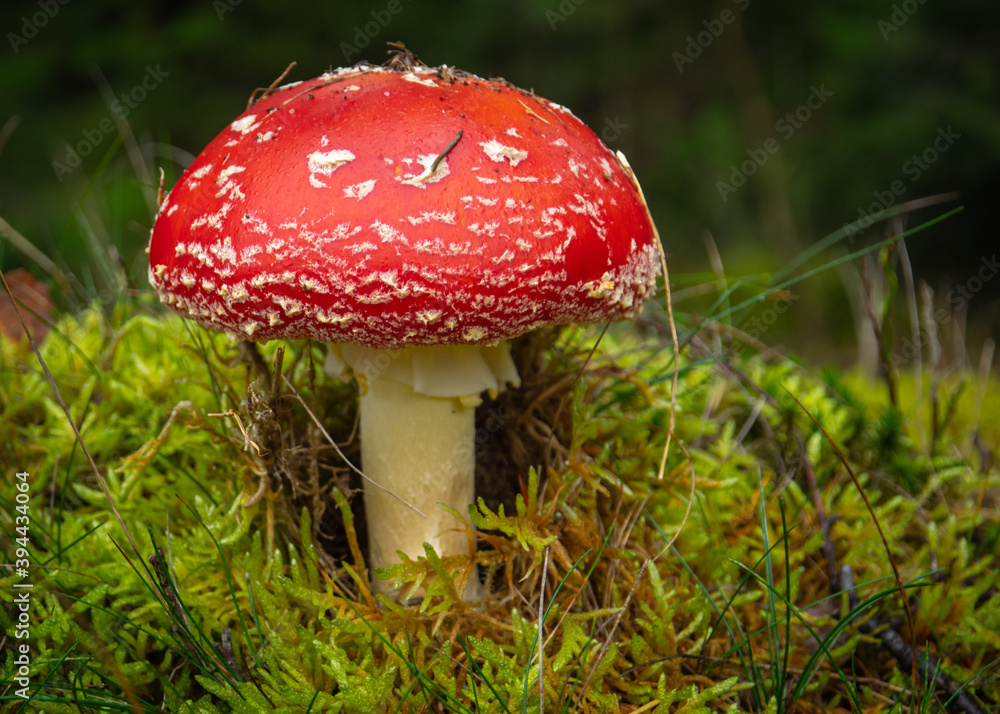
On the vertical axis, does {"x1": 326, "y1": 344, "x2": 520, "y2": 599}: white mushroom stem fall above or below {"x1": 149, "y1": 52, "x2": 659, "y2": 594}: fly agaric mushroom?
below

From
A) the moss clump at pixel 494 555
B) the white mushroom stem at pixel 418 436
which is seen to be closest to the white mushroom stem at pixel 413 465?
the white mushroom stem at pixel 418 436

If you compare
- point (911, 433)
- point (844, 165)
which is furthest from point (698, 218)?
point (911, 433)

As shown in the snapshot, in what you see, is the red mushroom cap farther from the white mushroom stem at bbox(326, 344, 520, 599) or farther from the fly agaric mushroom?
the white mushroom stem at bbox(326, 344, 520, 599)

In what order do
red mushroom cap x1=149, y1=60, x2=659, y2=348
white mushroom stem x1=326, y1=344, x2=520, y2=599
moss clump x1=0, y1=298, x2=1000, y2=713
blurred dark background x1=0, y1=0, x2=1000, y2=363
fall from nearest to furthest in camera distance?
red mushroom cap x1=149, y1=60, x2=659, y2=348, moss clump x1=0, y1=298, x2=1000, y2=713, white mushroom stem x1=326, y1=344, x2=520, y2=599, blurred dark background x1=0, y1=0, x2=1000, y2=363

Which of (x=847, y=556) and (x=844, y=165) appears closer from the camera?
(x=847, y=556)

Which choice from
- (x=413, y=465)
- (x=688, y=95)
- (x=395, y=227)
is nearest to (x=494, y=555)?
(x=413, y=465)

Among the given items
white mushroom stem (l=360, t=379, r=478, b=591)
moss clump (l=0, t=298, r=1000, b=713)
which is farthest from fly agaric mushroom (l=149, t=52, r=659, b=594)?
moss clump (l=0, t=298, r=1000, b=713)

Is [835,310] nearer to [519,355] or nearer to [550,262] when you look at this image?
[519,355]
